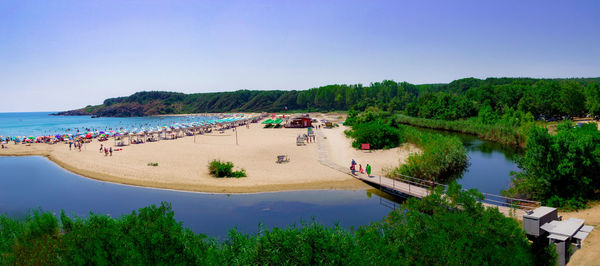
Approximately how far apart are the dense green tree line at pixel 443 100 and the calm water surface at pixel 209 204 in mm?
60463

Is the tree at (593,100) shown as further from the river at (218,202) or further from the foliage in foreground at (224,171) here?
the foliage in foreground at (224,171)

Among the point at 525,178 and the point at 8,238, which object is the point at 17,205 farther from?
the point at 525,178

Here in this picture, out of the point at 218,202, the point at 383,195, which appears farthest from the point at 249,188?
the point at 383,195

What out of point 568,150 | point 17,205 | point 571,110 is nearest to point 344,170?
point 568,150

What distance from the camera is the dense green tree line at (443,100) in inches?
2552

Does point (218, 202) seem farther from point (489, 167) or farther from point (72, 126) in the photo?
point (72, 126)

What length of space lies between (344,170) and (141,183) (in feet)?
54.4

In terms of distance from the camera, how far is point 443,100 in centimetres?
8238

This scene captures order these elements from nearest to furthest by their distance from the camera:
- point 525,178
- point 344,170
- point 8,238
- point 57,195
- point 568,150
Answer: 1. point 8,238
2. point 568,150
3. point 525,178
4. point 57,195
5. point 344,170

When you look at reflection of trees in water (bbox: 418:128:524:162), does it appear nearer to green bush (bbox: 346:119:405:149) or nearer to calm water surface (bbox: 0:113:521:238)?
calm water surface (bbox: 0:113:521:238)

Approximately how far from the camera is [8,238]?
1091 cm

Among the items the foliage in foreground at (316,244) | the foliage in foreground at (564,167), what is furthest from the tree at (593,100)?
the foliage in foreground at (316,244)

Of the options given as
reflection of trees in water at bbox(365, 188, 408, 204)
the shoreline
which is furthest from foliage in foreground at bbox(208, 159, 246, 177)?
reflection of trees in water at bbox(365, 188, 408, 204)

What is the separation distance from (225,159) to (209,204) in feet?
42.8
